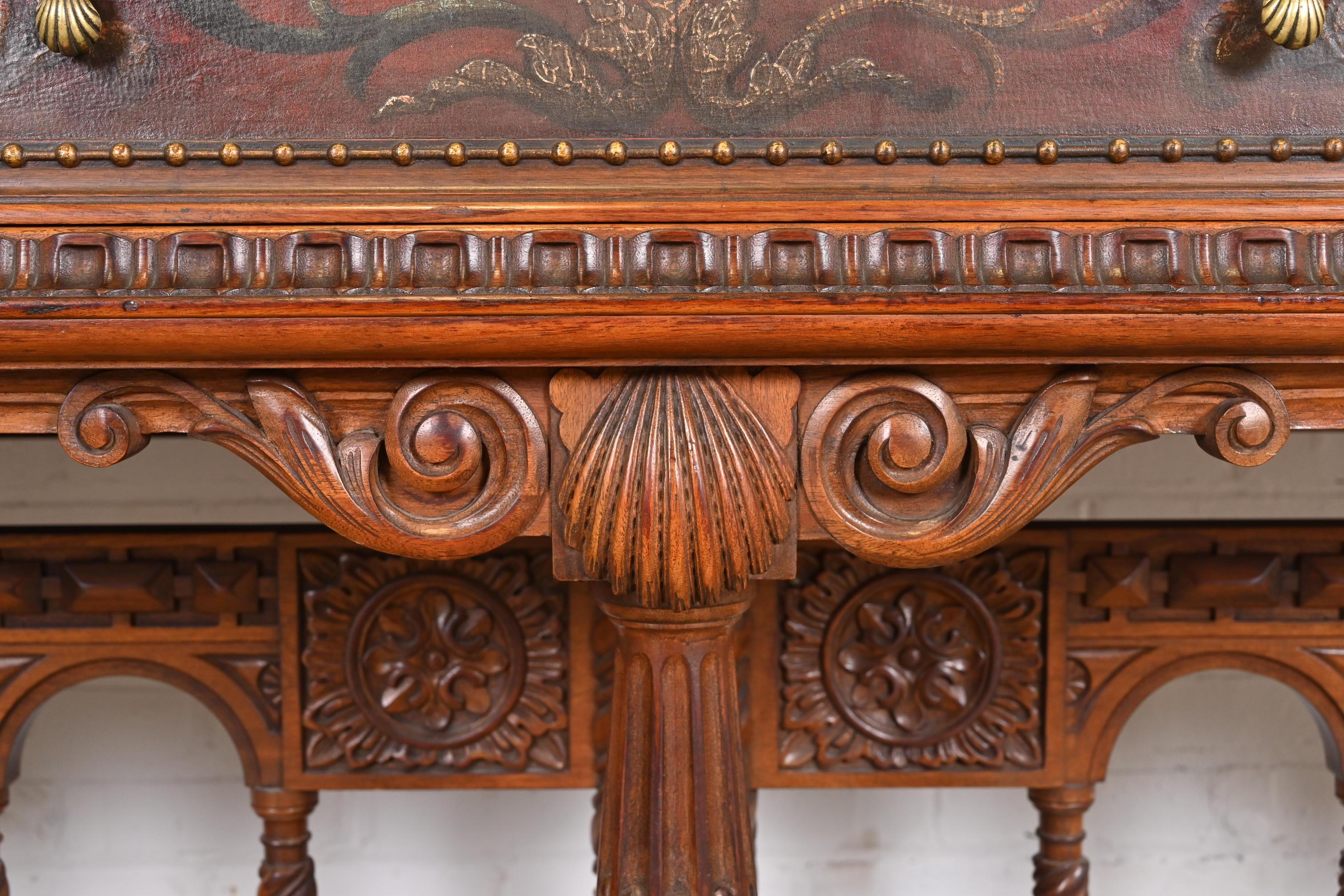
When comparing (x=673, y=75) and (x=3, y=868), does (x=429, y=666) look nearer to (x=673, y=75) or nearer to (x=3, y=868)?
(x=3, y=868)

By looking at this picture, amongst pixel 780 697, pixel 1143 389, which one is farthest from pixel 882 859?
pixel 1143 389

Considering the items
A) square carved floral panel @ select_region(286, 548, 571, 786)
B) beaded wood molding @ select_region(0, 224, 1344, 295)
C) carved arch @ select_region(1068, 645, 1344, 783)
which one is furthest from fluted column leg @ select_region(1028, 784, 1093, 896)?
beaded wood molding @ select_region(0, 224, 1344, 295)

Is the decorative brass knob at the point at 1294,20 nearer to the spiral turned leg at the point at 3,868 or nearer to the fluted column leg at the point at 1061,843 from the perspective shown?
the fluted column leg at the point at 1061,843

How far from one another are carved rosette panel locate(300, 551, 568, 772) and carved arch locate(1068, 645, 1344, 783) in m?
0.30

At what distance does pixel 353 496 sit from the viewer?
0.37m

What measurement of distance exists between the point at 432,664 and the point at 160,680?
16cm

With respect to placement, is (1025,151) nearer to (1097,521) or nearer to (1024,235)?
(1024,235)

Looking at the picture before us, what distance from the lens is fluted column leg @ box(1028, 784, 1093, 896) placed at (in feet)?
2.16

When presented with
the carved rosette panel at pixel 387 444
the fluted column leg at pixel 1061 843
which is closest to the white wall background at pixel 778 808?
the fluted column leg at pixel 1061 843

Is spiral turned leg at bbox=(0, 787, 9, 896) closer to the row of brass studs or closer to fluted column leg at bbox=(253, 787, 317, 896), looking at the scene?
fluted column leg at bbox=(253, 787, 317, 896)

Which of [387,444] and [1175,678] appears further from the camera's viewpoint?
[1175,678]

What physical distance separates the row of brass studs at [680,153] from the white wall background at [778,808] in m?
0.50

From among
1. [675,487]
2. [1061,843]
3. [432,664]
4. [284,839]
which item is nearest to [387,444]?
[675,487]

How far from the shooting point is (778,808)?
2.81 feet
